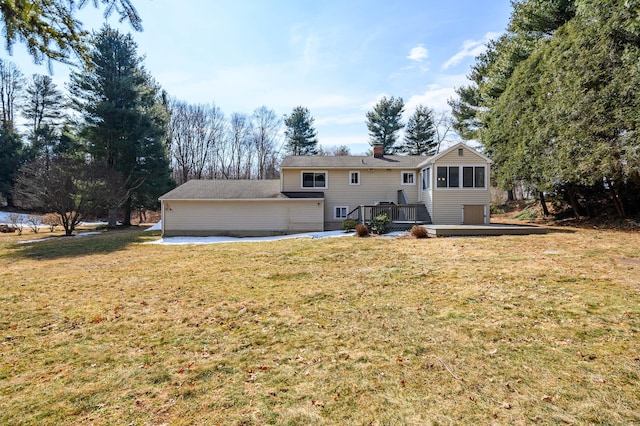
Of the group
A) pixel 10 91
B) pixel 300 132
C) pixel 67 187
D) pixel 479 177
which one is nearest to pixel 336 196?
pixel 479 177

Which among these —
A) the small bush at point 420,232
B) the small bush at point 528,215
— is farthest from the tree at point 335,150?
the small bush at point 420,232

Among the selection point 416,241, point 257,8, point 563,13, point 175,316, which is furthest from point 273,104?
point 175,316

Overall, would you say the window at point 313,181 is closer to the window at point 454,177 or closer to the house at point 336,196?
the house at point 336,196

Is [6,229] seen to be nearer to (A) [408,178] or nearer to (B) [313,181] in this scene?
(B) [313,181]

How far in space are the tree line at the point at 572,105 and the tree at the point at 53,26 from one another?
17710 millimetres

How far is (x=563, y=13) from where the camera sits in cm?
1881

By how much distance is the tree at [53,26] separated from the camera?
12.1 ft

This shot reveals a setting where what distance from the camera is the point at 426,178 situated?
18641 mm

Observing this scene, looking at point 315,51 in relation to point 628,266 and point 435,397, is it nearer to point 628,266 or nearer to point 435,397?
point 628,266

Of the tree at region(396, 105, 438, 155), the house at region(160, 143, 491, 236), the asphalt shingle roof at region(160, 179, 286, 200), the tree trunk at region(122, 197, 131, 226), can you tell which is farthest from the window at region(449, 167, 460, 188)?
the tree trunk at region(122, 197, 131, 226)

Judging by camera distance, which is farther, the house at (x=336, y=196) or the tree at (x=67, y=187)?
the tree at (x=67, y=187)

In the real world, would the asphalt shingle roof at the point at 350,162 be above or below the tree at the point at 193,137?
below

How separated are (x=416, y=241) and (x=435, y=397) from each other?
10.8m

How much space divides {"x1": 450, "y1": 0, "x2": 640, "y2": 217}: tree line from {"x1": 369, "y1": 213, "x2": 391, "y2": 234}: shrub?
371 inches
